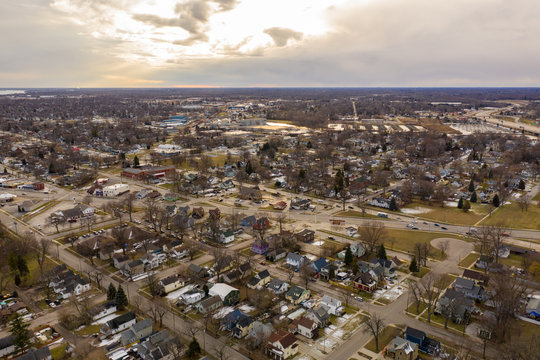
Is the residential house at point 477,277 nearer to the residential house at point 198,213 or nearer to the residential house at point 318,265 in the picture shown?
the residential house at point 318,265

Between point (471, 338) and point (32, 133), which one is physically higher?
point (32, 133)

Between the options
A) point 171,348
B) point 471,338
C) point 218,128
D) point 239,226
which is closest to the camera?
point 171,348

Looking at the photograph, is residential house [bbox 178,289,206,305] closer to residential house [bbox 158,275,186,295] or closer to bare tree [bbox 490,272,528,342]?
residential house [bbox 158,275,186,295]

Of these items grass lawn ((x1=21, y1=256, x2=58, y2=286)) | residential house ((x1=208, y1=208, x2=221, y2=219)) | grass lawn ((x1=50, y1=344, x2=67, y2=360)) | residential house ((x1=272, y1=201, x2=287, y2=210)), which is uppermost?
residential house ((x1=208, y1=208, x2=221, y2=219))

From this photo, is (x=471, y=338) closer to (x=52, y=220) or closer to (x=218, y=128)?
(x=52, y=220)

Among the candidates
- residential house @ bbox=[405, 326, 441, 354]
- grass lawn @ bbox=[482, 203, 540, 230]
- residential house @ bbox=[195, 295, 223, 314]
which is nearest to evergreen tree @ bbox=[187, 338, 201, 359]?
residential house @ bbox=[195, 295, 223, 314]

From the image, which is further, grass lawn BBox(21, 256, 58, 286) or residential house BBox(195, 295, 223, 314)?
grass lawn BBox(21, 256, 58, 286)

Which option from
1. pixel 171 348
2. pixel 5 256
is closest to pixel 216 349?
pixel 171 348
